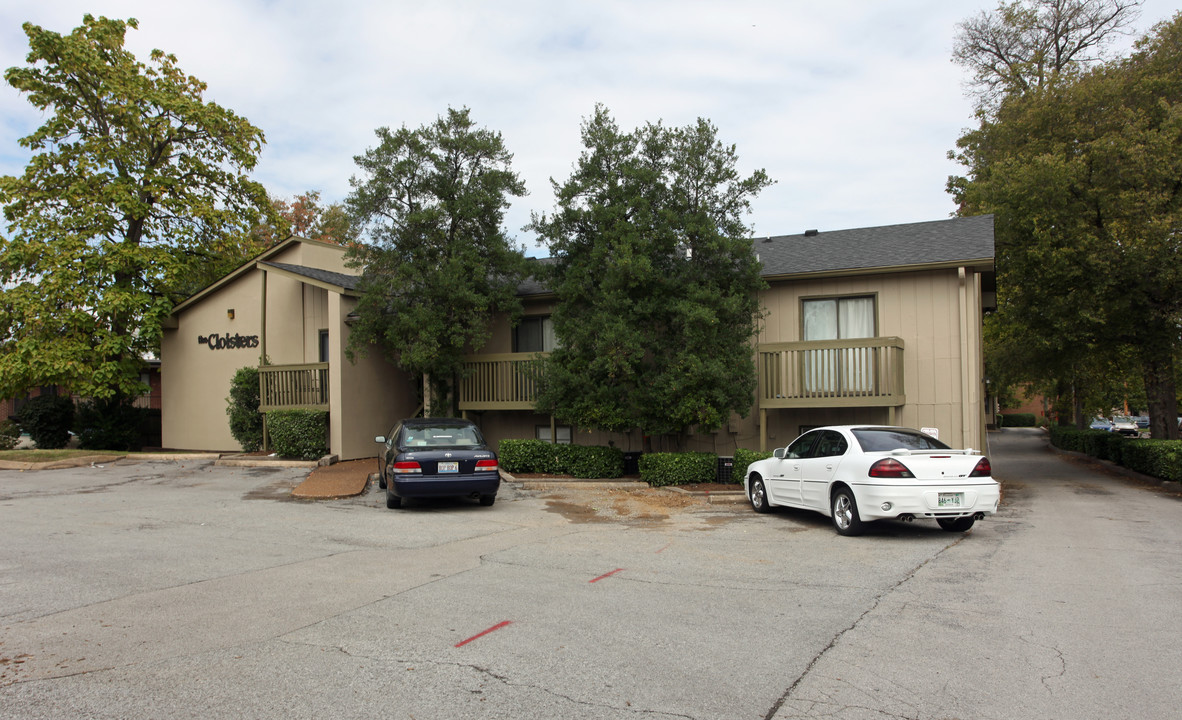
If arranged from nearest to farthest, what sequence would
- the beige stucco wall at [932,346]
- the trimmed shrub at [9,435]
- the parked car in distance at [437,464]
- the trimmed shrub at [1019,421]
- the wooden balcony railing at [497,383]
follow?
1. the parked car in distance at [437,464]
2. the beige stucco wall at [932,346]
3. the wooden balcony railing at [497,383]
4. the trimmed shrub at [9,435]
5. the trimmed shrub at [1019,421]

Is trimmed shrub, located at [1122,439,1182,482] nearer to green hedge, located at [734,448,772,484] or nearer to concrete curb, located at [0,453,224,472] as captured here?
green hedge, located at [734,448,772,484]

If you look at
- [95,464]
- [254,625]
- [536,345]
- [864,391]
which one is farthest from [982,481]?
[95,464]

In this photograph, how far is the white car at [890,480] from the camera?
9602 millimetres

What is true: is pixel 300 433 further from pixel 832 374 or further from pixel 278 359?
pixel 832 374

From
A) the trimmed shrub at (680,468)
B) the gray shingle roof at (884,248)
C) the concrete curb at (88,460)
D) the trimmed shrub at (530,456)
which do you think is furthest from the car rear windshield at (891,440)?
the concrete curb at (88,460)

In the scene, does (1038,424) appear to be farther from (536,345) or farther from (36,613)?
(36,613)

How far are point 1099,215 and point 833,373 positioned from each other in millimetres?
8135

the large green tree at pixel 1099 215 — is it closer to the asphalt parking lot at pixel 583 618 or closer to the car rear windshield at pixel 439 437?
the asphalt parking lot at pixel 583 618

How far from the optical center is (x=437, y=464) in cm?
1260

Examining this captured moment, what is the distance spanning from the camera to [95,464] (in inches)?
799

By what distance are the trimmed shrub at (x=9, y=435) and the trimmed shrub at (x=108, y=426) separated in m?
1.72

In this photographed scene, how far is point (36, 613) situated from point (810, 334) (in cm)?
1454

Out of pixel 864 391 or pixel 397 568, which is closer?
pixel 397 568

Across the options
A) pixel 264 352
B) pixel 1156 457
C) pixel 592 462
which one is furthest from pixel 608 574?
pixel 264 352
